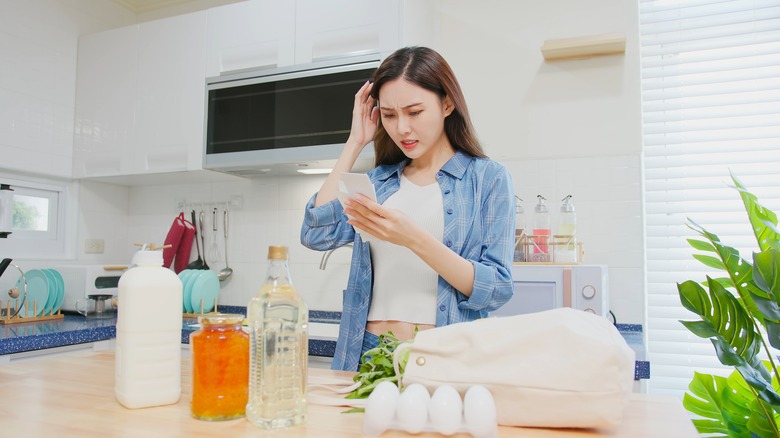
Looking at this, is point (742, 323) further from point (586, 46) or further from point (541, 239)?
point (586, 46)

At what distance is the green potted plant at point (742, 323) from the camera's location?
1608 mm

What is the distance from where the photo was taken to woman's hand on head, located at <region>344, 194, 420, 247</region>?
1046mm

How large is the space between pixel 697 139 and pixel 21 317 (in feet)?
9.91

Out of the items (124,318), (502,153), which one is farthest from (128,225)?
(124,318)

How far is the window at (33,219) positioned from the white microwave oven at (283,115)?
99 cm

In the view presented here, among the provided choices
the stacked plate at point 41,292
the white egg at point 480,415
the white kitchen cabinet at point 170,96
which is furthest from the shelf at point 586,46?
the stacked plate at point 41,292

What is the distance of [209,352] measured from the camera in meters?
0.74

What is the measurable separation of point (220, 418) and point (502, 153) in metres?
2.07

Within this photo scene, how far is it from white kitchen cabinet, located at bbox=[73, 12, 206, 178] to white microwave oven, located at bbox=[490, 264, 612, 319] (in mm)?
1602

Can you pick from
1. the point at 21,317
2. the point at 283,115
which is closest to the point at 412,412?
the point at 283,115

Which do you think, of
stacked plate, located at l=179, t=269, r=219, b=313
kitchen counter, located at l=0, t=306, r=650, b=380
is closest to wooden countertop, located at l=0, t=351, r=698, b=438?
kitchen counter, located at l=0, t=306, r=650, b=380

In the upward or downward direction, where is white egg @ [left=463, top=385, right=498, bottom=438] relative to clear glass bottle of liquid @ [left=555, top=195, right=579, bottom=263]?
downward

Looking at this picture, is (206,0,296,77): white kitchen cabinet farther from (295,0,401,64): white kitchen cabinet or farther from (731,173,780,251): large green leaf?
(731,173,780,251): large green leaf

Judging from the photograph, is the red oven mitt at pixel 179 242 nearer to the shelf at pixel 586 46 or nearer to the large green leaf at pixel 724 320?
the shelf at pixel 586 46
